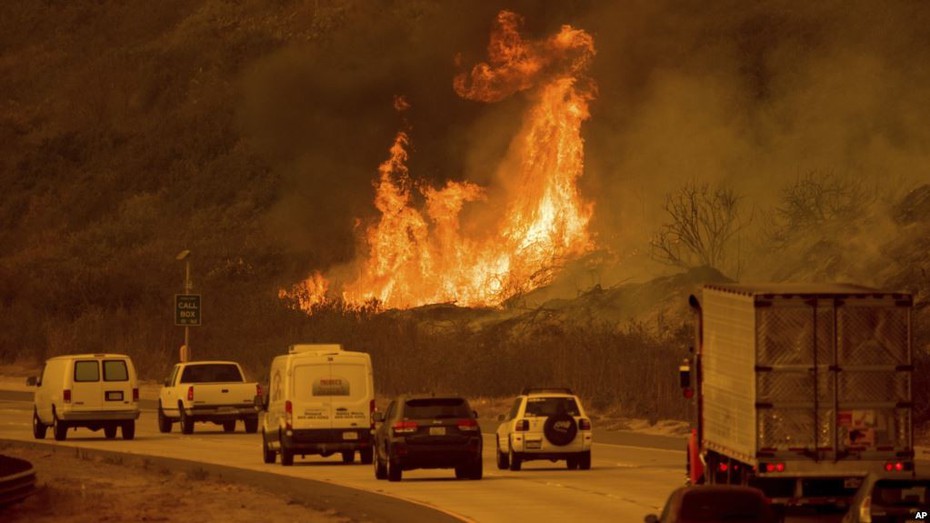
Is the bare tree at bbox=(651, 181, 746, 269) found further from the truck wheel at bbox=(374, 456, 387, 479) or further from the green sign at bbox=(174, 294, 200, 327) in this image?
the truck wheel at bbox=(374, 456, 387, 479)

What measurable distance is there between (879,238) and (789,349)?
44.5 m

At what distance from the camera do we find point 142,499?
2970 centimetres

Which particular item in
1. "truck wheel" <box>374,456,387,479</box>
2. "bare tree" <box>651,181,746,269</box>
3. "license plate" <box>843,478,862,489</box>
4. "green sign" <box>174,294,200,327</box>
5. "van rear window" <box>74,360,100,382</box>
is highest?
"bare tree" <box>651,181,746,269</box>

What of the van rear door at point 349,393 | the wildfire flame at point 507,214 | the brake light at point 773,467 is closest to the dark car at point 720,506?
the brake light at point 773,467

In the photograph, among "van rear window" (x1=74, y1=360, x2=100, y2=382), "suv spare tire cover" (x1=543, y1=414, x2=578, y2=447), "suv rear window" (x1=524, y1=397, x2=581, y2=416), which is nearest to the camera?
"suv spare tire cover" (x1=543, y1=414, x2=578, y2=447)

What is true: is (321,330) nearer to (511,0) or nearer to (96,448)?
(511,0)

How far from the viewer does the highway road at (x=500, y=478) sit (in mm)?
27781

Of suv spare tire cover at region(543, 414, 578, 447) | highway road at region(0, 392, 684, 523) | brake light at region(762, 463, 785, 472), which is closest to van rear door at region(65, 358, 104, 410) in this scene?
highway road at region(0, 392, 684, 523)

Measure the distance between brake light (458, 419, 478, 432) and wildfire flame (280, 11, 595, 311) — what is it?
154 feet

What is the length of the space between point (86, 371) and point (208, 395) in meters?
3.92

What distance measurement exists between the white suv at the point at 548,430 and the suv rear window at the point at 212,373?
14035mm

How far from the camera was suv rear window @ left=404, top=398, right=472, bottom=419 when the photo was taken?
34.1 m

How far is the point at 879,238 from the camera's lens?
6694 cm

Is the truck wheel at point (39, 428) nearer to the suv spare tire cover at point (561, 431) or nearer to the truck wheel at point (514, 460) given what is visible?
the truck wheel at point (514, 460)
